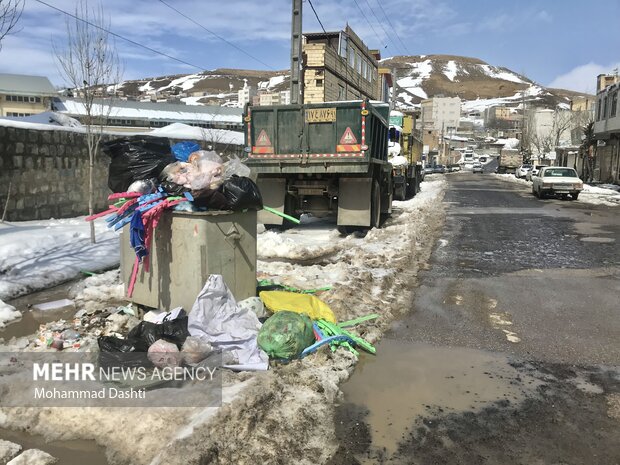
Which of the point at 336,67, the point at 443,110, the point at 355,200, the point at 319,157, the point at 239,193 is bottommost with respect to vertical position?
the point at 355,200

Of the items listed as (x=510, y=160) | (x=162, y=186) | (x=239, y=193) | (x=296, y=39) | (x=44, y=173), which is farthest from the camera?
(x=510, y=160)

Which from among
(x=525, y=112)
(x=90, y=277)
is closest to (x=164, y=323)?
(x=90, y=277)

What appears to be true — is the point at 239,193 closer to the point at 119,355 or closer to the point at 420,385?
the point at 119,355

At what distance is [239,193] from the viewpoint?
4676 mm

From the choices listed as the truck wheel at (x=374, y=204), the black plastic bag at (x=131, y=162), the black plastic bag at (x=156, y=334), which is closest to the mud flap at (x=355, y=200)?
the truck wheel at (x=374, y=204)

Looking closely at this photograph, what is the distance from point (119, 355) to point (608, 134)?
4149cm

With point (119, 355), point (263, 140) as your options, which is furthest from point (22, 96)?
point (119, 355)

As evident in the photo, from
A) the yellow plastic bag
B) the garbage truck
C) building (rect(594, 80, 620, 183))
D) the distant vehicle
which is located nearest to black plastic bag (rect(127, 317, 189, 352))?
the yellow plastic bag

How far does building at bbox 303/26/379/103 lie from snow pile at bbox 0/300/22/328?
74.0 ft

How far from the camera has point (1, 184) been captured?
9.98m

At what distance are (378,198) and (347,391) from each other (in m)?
8.63

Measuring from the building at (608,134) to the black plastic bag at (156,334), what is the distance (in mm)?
38148

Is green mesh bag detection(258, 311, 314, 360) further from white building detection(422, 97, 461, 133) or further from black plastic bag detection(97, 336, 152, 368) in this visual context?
white building detection(422, 97, 461, 133)

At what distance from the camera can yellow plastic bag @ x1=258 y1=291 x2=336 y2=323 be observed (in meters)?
4.90
